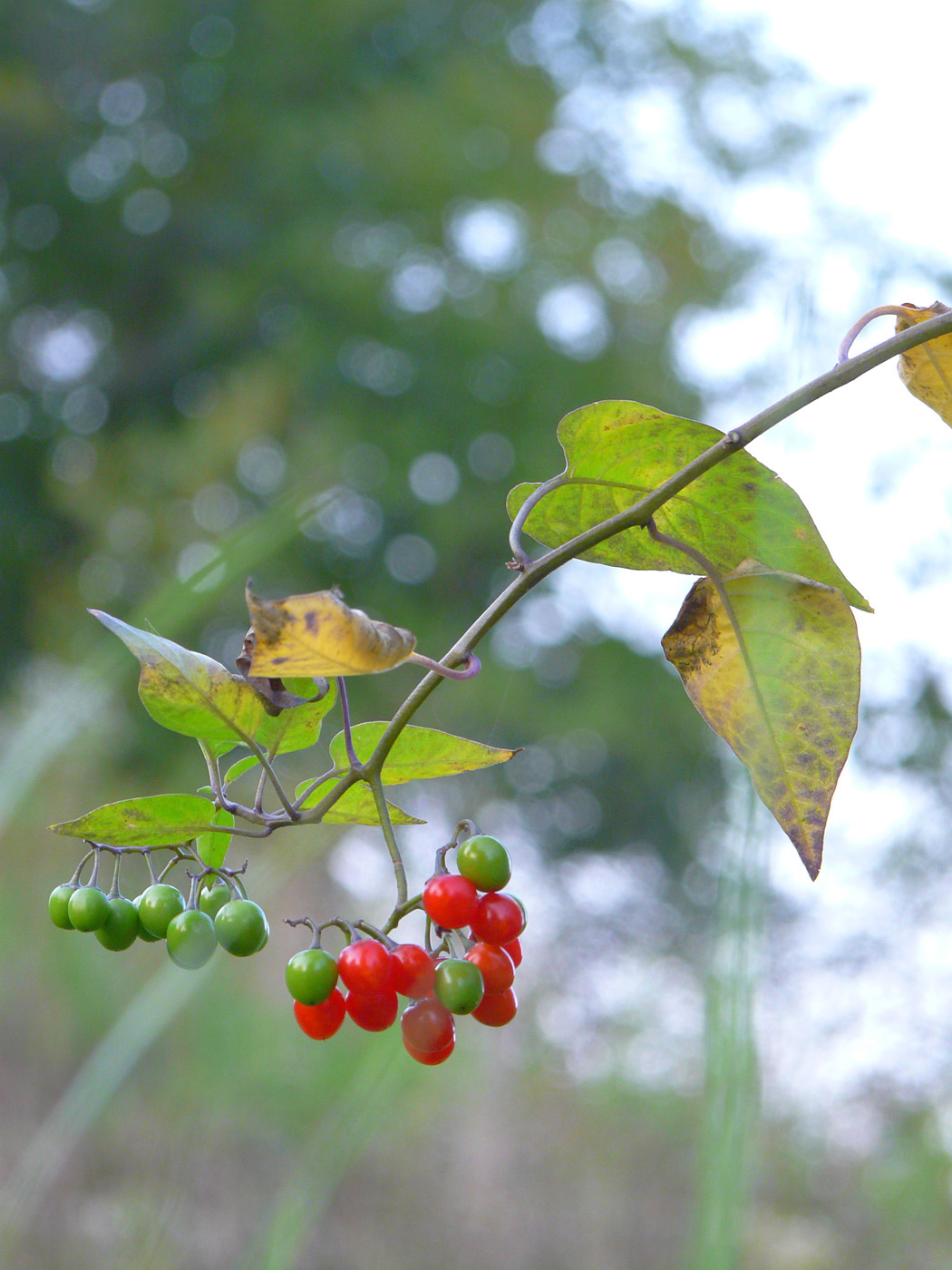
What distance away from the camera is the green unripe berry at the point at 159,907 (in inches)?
11.5

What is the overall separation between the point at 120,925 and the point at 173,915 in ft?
0.06

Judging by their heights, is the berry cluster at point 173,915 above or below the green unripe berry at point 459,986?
above

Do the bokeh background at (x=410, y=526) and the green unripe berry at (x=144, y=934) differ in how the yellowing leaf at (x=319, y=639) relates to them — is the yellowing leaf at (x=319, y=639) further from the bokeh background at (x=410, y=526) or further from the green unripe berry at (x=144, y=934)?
the bokeh background at (x=410, y=526)

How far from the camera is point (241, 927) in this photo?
274 millimetres

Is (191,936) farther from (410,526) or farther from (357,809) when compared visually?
(410,526)

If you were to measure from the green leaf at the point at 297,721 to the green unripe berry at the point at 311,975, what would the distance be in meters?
0.05

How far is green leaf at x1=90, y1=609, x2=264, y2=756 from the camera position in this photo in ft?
0.84

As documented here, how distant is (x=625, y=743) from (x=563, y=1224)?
2025 millimetres

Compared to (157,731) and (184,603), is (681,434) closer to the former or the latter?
(184,603)

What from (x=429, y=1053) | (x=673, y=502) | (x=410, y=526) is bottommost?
(x=429, y=1053)

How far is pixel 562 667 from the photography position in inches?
174

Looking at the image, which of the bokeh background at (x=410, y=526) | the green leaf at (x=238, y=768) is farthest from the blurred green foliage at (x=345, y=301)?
the green leaf at (x=238, y=768)

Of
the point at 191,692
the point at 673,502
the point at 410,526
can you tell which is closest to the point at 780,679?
the point at 673,502

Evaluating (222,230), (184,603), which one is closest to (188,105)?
(222,230)
